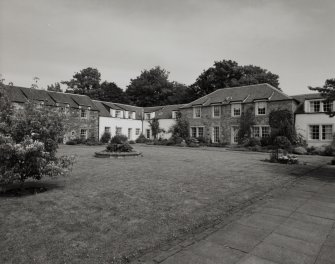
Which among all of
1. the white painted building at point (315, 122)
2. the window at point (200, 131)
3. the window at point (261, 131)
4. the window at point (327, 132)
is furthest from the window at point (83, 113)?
the window at point (327, 132)

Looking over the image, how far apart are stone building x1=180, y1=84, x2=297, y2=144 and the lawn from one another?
2224 centimetres

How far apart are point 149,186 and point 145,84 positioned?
202ft

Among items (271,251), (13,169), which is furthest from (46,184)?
(271,251)

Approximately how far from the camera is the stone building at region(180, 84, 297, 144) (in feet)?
100

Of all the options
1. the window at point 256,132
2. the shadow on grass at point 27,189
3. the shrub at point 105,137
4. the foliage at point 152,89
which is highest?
the foliage at point 152,89

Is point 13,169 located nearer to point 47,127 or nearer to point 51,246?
point 47,127

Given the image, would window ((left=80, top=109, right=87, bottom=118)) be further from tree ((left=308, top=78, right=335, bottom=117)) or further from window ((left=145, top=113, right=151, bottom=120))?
tree ((left=308, top=78, right=335, bottom=117))

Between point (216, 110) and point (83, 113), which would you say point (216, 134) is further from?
point (83, 113)

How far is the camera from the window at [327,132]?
26.5m

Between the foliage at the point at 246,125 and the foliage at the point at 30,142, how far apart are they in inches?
1056

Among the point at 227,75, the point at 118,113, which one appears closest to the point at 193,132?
the point at 118,113

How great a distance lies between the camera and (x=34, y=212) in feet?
19.3

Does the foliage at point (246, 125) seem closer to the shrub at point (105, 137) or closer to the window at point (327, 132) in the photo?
the window at point (327, 132)

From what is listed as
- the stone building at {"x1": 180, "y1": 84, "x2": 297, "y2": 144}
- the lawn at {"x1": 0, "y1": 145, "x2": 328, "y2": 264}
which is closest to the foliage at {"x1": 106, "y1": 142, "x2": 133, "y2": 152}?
the lawn at {"x1": 0, "y1": 145, "x2": 328, "y2": 264}
